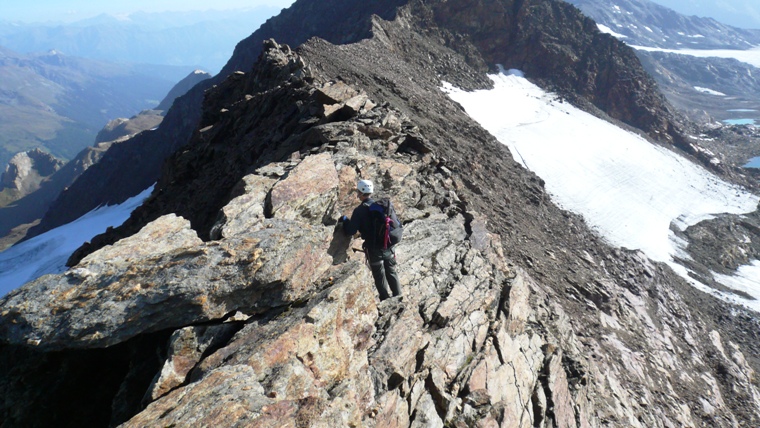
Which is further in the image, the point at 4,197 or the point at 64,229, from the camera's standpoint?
the point at 4,197

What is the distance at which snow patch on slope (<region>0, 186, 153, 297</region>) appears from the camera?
29.2 meters

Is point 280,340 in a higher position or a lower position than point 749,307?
higher

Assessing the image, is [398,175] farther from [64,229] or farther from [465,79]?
[465,79]

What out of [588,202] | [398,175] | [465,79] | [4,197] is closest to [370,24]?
[465,79]

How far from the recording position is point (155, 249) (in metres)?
8.01

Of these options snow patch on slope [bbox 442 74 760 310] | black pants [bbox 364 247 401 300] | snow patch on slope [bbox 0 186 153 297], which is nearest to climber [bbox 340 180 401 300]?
black pants [bbox 364 247 401 300]

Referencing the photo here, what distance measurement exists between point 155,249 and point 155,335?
1614 mm

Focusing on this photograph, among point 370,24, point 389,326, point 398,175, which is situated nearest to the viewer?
point 389,326

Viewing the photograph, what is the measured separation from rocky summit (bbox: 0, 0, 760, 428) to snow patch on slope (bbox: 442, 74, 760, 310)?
7.36 metres

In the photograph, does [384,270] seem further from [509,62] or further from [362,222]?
[509,62]

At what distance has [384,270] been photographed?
33.9 ft

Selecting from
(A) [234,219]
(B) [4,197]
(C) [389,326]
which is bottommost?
(B) [4,197]

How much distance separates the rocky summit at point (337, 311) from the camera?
6.48 meters

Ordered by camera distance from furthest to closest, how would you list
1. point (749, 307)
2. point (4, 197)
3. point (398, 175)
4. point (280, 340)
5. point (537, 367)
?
1. point (4, 197)
2. point (749, 307)
3. point (398, 175)
4. point (537, 367)
5. point (280, 340)
